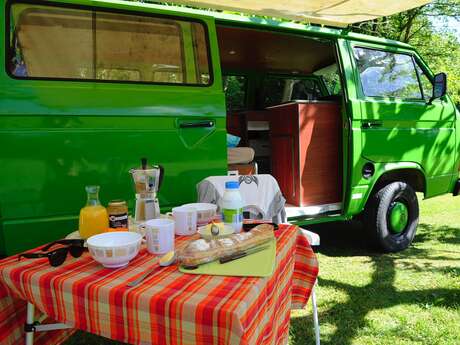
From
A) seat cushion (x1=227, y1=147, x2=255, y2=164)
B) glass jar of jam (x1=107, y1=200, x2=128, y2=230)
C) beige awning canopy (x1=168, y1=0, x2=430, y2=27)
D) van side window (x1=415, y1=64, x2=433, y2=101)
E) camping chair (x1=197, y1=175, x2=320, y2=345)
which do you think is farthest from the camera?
van side window (x1=415, y1=64, x2=433, y2=101)

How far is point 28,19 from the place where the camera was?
7.39ft

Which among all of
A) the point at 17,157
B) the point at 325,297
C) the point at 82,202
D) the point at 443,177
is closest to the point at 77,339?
the point at 82,202

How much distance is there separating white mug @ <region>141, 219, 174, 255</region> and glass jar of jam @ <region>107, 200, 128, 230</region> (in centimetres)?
23

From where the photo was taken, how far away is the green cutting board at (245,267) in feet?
3.82

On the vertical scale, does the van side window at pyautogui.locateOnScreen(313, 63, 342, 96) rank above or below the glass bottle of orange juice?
above

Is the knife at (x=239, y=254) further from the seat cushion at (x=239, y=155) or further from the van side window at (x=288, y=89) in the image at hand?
the van side window at (x=288, y=89)

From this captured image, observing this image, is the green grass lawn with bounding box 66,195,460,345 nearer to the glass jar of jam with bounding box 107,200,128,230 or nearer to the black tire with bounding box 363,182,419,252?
the black tire with bounding box 363,182,419,252

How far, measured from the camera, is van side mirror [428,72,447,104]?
3.66m

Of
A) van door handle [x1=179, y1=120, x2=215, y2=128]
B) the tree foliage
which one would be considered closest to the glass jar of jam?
van door handle [x1=179, y1=120, x2=215, y2=128]

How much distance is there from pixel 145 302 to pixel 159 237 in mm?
366

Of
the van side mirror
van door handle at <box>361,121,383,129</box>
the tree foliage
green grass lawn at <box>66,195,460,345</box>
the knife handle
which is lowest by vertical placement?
green grass lawn at <box>66,195,460,345</box>

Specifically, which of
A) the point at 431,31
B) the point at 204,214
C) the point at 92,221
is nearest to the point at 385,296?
the point at 204,214

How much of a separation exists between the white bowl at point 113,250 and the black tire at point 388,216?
2.84m

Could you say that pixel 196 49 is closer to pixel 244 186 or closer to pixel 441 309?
pixel 244 186
